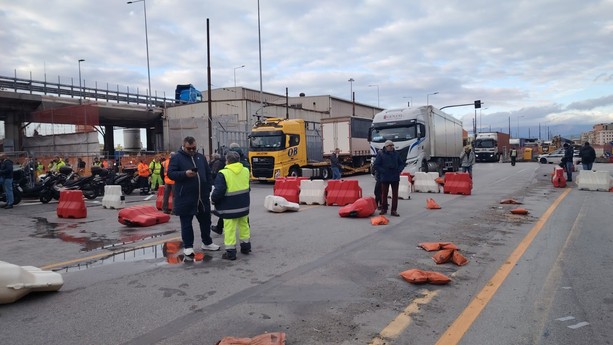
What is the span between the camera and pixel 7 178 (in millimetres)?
14047

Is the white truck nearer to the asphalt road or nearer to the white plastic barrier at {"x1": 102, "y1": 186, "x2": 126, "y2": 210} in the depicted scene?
the asphalt road

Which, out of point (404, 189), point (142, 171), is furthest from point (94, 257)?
point (142, 171)

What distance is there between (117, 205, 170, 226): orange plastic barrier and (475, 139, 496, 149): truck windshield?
43.8 m

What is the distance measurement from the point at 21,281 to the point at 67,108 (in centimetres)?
2657

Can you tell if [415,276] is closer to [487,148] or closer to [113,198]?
[113,198]

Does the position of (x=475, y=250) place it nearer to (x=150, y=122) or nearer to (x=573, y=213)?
(x=573, y=213)

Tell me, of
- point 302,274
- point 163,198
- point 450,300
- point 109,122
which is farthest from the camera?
point 109,122

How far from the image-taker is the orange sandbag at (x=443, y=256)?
6383mm

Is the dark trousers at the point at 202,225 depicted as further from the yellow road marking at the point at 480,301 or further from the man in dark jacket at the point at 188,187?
the yellow road marking at the point at 480,301

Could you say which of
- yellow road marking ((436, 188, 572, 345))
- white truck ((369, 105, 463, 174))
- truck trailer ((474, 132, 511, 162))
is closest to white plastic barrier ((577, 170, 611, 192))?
white truck ((369, 105, 463, 174))

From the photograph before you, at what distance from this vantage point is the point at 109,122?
153 ft

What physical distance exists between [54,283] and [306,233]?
4549 millimetres

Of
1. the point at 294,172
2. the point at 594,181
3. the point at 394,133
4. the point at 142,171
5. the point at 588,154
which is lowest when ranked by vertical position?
the point at 594,181

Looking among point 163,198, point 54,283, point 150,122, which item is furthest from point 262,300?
point 150,122
